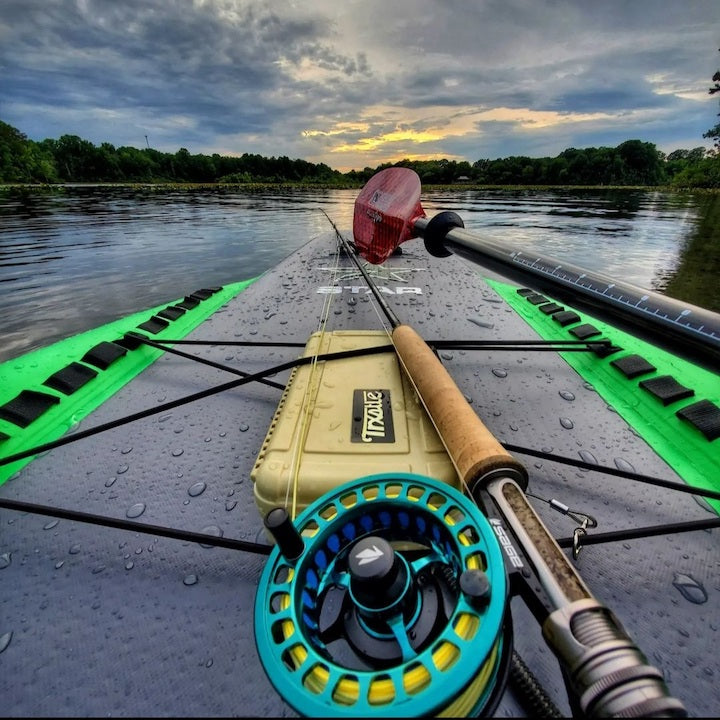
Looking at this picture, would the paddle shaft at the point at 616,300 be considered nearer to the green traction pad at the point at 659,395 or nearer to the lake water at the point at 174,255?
the lake water at the point at 174,255

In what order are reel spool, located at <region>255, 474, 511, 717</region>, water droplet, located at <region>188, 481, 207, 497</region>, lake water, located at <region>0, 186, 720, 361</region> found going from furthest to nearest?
lake water, located at <region>0, 186, 720, 361</region> → water droplet, located at <region>188, 481, 207, 497</region> → reel spool, located at <region>255, 474, 511, 717</region>

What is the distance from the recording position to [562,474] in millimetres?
2043

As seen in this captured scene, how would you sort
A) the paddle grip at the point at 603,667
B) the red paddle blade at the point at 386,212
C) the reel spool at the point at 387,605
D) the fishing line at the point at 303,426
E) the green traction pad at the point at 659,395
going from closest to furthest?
the paddle grip at the point at 603,667 < the reel spool at the point at 387,605 < the fishing line at the point at 303,426 < the green traction pad at the point at 659,395 < the red paddle blade at the point at 386,212

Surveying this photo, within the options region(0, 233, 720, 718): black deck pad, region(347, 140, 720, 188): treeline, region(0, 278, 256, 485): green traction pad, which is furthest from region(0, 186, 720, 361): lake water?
region(347, 140, 720, 188): treeline

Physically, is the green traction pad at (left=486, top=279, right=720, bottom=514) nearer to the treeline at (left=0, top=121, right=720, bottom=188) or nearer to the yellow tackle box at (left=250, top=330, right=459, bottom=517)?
the yellow tackle box at (left=250, top=330, right=459, bottom=517)

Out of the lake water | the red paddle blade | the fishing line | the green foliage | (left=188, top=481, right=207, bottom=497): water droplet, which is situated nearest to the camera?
the fishing line

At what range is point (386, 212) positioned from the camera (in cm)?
432

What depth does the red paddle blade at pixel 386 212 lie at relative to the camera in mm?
4102

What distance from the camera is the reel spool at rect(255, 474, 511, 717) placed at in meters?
0.79

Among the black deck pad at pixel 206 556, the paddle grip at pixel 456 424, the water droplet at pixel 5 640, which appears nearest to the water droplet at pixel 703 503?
the black deck pad at pixel 206 556

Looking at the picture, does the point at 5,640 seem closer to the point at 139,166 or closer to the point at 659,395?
the point at 659,395

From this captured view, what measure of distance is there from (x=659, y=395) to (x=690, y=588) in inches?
56.5

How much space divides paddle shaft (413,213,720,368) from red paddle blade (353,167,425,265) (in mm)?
1463

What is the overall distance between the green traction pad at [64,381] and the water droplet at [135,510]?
33.6 inches
